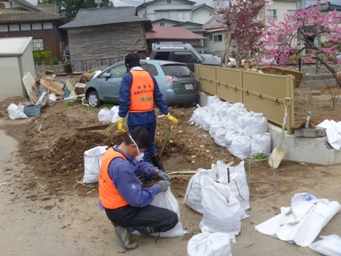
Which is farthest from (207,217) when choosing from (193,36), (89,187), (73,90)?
(193,36)

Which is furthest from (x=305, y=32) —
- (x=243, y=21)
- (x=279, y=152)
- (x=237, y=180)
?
(x=237, y=180)

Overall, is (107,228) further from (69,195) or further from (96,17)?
(96,17)

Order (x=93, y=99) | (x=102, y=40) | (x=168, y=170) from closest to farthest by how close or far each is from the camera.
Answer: (x=168, y=170)
(x=93, y=99)
(x=102, y=40)

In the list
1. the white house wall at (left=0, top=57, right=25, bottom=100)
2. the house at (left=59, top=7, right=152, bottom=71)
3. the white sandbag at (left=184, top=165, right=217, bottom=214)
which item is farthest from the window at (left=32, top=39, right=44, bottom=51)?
A: the white sandbag at (left=184, top=165, right=217, bottom=214)

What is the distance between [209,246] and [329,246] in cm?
111

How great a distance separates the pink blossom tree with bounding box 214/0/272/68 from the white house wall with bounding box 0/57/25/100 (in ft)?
28.2

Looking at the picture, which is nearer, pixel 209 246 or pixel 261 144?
pixel 209 246

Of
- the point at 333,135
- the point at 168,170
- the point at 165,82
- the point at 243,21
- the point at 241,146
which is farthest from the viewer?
the point at 243,21

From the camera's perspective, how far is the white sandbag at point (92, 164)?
5465 mm

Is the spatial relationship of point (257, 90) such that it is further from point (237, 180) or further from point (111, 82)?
point (111, 82)

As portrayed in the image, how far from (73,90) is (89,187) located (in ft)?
34.7

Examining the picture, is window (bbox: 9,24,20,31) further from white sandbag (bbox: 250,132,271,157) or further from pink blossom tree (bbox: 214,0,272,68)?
white sandbag (bbox: 250,132,271,157)

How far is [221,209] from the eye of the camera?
3844 millimetres

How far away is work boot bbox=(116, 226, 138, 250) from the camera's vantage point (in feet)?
12.4
